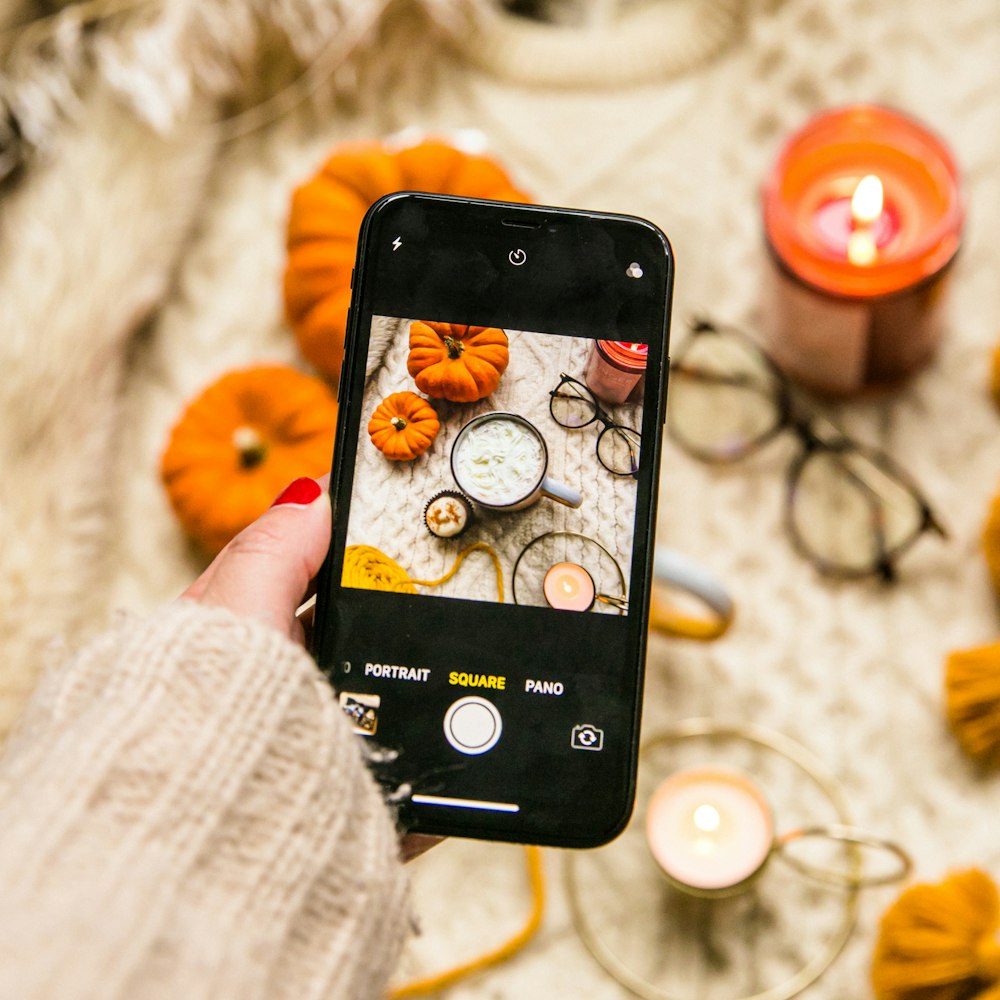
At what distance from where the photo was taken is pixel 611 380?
37cm

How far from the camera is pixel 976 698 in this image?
0.46 meters

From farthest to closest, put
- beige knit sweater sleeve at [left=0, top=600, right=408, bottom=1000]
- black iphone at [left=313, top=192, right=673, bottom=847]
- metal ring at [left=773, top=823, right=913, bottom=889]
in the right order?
metal ring at [left=773, top=823, right=913, bottom=889], black iphone at [left=313, top=192, right=673, bottom=847], beige knit sweater sleeve at [left=0, top=600, right=408, bottom=1000]

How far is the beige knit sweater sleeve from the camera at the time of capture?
0.25m

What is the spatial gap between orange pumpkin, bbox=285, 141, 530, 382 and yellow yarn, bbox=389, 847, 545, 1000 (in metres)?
0.27

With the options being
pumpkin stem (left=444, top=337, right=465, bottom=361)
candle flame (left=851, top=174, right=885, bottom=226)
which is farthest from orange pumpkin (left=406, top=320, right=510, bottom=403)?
candle flame (left=851, top=174, right=885, bottom=226)

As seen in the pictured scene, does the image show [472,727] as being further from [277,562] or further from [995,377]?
[995,377]

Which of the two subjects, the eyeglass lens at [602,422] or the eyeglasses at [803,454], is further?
the eyeglasses at [803,454]

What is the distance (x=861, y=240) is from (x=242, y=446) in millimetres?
316

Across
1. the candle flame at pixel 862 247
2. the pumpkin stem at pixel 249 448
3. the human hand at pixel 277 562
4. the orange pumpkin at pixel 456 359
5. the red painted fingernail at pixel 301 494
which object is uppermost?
the candle flame at pixel 862 247

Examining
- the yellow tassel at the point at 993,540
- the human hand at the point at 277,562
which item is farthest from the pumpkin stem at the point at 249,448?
the yellow tassel at the point at 993,540

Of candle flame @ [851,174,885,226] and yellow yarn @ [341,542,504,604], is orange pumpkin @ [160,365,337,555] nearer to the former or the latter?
yellow yarn @ [341,542,504,604]

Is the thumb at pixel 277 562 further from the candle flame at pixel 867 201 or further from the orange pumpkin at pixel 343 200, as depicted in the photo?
the candle flame at pixel 867 201

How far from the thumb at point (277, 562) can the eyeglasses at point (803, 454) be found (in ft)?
0.79

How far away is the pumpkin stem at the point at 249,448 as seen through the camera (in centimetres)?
50
